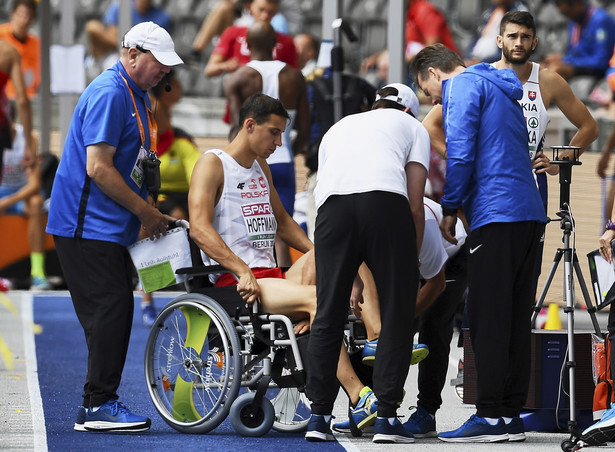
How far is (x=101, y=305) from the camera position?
695 centimetres

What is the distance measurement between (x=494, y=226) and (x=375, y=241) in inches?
23.6

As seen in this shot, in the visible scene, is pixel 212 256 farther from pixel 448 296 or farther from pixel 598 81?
pixel 598 81

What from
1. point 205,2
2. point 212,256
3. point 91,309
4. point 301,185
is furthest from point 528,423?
point 205,2

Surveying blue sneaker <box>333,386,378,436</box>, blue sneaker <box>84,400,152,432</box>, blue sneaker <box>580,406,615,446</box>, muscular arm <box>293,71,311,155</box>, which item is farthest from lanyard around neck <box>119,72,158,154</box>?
muscular arm <box>293,71,311,155</box>

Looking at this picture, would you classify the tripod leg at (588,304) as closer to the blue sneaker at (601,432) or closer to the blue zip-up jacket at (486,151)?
the blue zip-up jacket at (486,151)

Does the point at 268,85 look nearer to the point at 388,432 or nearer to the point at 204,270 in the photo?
the point at 204,270

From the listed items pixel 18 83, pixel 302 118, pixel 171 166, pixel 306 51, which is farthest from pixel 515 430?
pixel 306 51

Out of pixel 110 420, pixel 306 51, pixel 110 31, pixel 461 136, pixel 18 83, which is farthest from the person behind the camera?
pixel 110 31

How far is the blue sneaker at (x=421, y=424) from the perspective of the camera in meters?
7.02

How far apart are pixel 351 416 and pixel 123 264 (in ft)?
4.38

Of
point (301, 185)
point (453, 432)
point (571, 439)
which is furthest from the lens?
point (301, 185)

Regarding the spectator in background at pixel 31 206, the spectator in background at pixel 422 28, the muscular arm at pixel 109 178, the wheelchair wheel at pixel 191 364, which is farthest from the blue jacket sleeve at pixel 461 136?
the spectator in background at pixel 422 28

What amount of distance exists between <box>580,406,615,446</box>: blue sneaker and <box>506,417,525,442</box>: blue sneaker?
1.63ft

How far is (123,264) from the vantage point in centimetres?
706
